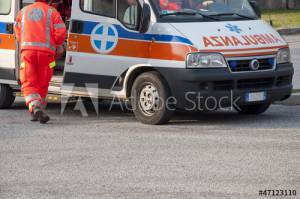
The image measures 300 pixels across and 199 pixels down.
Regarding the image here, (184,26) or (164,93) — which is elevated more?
(184,26)

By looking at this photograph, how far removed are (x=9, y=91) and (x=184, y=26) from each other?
307cm

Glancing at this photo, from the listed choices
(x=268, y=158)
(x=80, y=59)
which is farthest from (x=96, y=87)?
(x=268, y=158)

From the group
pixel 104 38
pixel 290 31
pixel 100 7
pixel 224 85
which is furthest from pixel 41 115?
pixel 290 31

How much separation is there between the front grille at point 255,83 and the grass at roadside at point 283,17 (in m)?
15.7

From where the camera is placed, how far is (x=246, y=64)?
1135cm

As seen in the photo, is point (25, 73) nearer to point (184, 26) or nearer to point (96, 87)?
point (96, 87)

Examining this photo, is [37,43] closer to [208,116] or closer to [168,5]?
[168,5]

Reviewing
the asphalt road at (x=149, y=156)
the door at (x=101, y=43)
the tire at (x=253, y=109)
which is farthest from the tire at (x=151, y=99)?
the tire at (x=253, y=109)

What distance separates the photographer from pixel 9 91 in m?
13.3

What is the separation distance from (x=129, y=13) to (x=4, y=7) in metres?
2.04

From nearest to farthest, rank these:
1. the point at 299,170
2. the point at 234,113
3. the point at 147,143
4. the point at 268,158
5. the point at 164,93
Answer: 1. the point at 299,170
2. the point at 268,158
3. the point at 147,143
4. the point at 164,93
5. the point at 234,113

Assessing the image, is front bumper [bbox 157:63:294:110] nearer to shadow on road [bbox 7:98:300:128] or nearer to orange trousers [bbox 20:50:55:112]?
shadow on road [bbox 7:98:300:128]

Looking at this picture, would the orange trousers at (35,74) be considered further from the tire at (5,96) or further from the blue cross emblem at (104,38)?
the tire at (5,96)

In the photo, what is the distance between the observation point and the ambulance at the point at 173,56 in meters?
11.1
